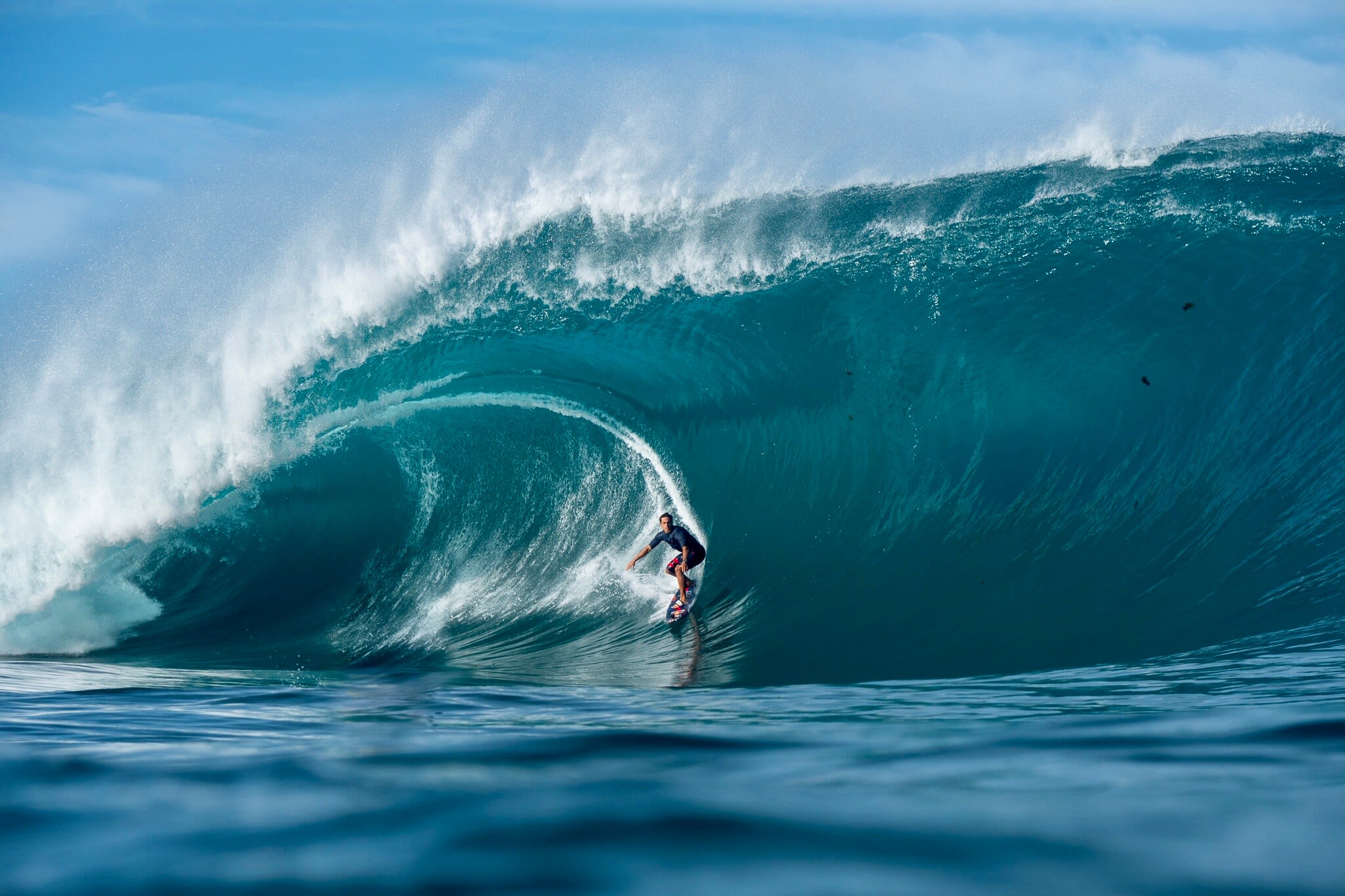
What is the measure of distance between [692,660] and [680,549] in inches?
50.5

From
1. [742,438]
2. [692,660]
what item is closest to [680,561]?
[692,660]

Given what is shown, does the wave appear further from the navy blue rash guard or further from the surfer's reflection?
the navy blue rash guard

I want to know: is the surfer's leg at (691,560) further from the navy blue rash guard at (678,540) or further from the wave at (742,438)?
the wave at (742,438)

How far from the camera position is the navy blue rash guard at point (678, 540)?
26.7 feet

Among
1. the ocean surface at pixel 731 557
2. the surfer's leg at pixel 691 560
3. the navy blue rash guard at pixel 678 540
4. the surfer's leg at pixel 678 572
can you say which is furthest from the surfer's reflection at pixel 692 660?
the navy blue rash guard at pixel 678 540

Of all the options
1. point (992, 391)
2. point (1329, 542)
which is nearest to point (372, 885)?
point (1329, 542)

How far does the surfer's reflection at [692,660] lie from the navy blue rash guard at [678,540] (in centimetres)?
58

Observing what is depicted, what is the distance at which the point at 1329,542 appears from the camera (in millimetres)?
6867

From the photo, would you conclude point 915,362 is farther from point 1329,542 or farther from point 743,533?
point 1329,542

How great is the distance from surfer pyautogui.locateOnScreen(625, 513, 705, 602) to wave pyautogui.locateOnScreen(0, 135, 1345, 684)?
388 millimetres

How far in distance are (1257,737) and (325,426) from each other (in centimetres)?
977

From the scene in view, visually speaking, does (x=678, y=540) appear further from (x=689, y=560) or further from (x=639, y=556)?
(x=639, y=556)

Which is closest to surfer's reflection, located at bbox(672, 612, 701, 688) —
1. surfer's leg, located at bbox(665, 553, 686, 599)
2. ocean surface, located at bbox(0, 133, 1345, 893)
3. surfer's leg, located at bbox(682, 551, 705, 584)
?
ocean surface, located at bbox(0, 133, 1345, 893)

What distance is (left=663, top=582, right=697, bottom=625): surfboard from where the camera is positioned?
8164 millimetres
